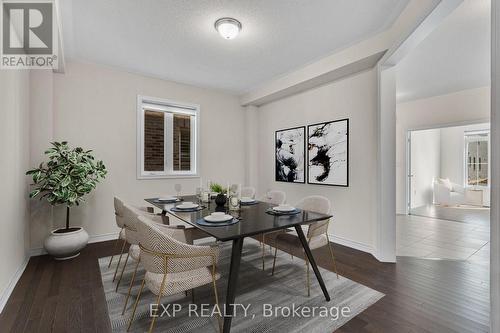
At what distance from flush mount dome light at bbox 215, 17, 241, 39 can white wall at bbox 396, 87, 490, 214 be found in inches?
190

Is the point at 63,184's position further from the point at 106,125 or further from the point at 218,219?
the point at 218,219

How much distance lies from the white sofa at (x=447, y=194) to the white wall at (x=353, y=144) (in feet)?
18.0

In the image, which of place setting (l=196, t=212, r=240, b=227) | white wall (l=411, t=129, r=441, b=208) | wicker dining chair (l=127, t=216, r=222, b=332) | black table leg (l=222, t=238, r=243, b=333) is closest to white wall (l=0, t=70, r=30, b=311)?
wicker dining chair (l=127, t=216, r=222, b=332)

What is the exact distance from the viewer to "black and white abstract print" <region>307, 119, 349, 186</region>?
3.58m

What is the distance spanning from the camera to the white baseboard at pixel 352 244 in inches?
128

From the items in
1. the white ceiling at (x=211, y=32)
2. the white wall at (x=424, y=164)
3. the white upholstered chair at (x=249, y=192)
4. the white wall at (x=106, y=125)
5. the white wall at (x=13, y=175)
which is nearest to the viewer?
the white wall at (x=13, y=175)

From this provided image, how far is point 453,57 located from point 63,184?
17.8ft

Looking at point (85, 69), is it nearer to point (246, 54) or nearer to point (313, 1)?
point (246, 54)

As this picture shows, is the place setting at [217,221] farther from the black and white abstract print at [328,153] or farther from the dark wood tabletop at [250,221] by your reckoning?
the black and white abstract print at [328,153]

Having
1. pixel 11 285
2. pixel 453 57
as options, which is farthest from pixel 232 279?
pixel 453 57

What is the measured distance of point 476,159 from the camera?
7.29m

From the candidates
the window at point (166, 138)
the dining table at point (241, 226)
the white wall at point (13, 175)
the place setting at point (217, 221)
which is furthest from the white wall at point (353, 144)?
the white wall at point (13, 175)

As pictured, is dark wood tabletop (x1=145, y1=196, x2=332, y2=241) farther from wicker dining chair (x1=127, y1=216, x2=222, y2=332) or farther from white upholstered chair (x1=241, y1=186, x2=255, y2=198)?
white upholstered chair (x1=241, y1=186, x2=255, y2=198)

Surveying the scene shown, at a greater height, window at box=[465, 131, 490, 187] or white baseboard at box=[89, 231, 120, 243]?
window at box=[465, 131, 490, 187]
